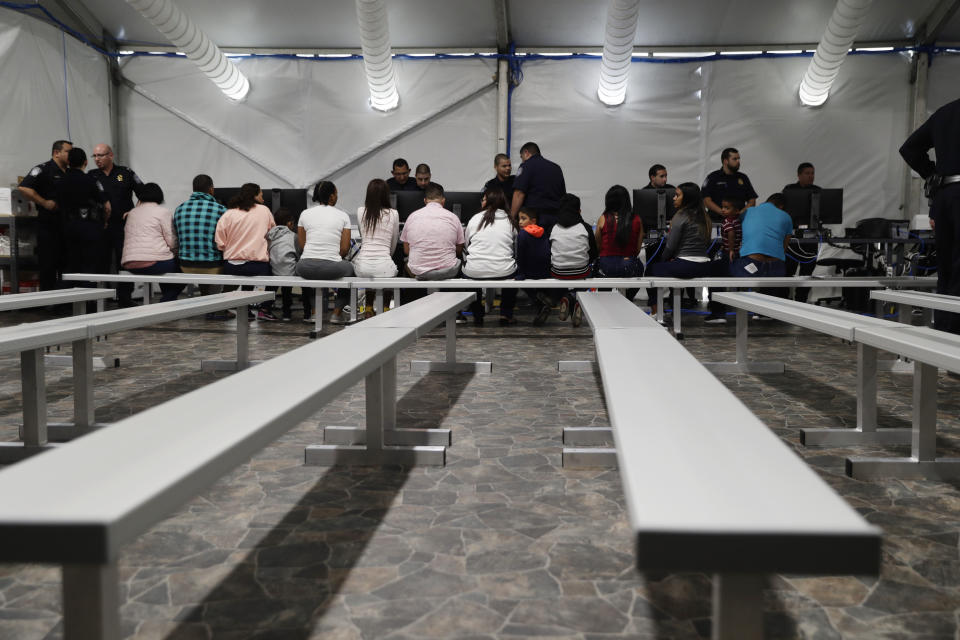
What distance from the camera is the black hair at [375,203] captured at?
18.5 ft

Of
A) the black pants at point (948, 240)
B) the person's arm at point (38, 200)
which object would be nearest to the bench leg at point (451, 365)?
the black pants at point (948, 240)

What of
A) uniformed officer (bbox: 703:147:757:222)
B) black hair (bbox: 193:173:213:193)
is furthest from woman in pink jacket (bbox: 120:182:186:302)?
uniformed officer (bbox: 703:147:757:222)

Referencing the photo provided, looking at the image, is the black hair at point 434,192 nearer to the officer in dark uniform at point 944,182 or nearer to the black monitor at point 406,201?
the black monitor at point 406,201

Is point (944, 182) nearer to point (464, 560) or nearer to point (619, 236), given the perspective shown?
point (619, 236)

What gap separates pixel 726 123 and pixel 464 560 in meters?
7.90

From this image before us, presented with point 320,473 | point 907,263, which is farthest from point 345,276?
point 907,263

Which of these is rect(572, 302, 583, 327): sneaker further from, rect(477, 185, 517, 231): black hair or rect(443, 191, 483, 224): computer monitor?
rect(443, 191, 483, 224): computer monitor

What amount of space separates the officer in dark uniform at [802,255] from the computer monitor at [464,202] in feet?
8.52

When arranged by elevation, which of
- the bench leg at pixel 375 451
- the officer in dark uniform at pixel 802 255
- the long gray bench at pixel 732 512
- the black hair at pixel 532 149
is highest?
the black hair at pixel 532 149

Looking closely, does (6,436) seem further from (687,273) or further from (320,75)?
(320,75)

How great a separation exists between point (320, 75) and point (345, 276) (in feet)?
13.4

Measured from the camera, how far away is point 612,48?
7531mm

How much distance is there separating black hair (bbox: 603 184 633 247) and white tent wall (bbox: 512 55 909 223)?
9.83ft

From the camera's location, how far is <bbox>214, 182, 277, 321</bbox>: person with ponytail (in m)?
6.03
